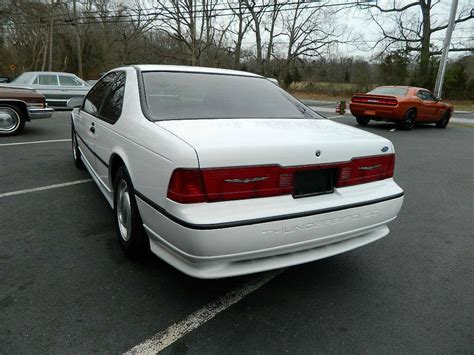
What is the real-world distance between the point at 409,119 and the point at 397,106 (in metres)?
0.97

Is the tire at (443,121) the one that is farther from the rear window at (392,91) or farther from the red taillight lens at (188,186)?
the red taillight lens at (188,186)

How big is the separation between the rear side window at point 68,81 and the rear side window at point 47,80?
6.6 inches

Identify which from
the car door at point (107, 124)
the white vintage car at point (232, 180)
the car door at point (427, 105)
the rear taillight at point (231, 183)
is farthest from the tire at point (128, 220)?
the car door at point (427, 105)

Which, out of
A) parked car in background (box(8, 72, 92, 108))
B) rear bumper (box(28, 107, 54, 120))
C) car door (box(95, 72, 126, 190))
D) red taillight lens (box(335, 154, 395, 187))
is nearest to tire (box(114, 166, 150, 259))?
car door (box(95, 72, 126, 190))

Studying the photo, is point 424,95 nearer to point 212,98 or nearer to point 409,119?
point 409,119

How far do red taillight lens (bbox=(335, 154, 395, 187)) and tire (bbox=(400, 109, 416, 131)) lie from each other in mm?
9968

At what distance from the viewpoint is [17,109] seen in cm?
752

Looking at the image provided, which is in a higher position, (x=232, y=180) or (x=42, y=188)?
(x=232, y=180)

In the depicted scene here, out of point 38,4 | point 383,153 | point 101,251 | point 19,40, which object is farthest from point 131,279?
point 19,40

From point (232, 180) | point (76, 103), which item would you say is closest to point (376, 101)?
point (76, 103)

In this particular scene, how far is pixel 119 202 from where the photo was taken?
2766mm

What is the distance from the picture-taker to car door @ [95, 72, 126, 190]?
2853 mm

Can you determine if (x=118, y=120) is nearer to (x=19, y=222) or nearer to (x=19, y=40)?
(x=19, y=222)

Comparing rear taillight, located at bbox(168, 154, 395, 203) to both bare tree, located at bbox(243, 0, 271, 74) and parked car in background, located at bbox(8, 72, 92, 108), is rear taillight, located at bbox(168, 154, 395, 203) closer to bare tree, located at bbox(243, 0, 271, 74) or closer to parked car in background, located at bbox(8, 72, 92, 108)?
parked car in background, located at bbox(8, 72, 92, 108)
